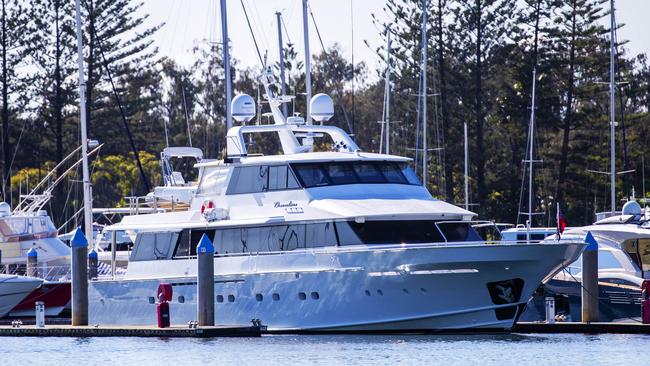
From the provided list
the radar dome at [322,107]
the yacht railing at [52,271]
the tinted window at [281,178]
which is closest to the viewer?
the tinted window at [281,178]

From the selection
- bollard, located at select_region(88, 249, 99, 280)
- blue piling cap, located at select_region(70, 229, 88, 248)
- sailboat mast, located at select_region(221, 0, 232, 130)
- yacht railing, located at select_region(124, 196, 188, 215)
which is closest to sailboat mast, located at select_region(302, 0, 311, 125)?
sailboat mast, located at select_region(221, 0, 232, 130)

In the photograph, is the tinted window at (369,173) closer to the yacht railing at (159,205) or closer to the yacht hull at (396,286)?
the yacht hull at (396,286)

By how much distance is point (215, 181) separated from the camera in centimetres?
3328

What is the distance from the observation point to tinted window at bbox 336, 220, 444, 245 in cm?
3022

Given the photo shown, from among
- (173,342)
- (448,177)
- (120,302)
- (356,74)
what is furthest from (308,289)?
(356,74)

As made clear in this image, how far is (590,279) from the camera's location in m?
31.4

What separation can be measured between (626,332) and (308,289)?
7113 millimetres

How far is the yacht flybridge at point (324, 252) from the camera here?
29594 mm

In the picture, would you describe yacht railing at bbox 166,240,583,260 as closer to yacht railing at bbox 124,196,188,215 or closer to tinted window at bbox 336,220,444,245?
tinted window at bbox 336,220,444,245

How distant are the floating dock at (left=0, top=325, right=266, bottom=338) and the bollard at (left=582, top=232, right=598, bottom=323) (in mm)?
7264

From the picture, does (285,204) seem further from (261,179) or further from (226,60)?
(226,60)

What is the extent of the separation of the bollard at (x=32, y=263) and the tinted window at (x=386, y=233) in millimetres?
12320

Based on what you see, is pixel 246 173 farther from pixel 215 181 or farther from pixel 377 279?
pixel 377 279

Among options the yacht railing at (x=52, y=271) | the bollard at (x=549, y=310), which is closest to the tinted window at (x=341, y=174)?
the bollard at (x=549, y=310)
